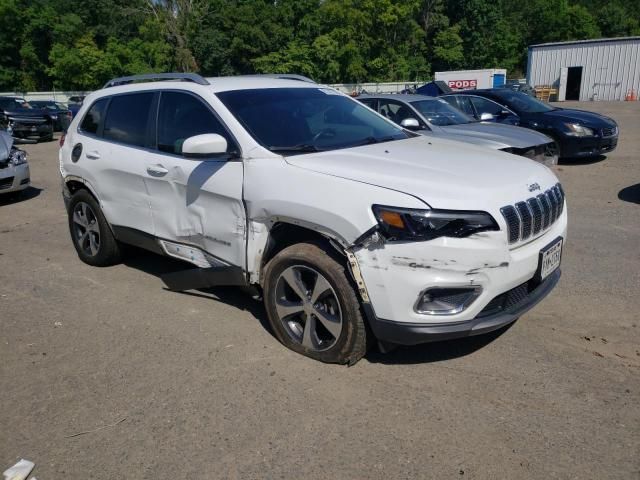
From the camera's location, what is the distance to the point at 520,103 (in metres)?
11.8

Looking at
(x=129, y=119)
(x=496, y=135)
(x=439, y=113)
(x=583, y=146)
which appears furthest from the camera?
(x=583, y=146)

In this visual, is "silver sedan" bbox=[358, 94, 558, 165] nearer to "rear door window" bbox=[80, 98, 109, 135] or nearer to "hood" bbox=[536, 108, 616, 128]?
"hood" bbox=[536, 108, 616, 128]

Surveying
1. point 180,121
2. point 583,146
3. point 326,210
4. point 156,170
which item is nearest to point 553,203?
point 326,210

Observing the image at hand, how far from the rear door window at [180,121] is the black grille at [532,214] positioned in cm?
204

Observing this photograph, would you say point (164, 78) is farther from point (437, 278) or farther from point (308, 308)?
point (437, 278)

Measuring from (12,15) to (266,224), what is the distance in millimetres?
64266

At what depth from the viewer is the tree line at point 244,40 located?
53.2 meters

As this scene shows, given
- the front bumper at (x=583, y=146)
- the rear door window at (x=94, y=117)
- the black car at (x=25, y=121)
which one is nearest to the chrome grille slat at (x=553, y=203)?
the rear door window at (x=94, y=117)

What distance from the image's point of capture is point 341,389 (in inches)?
130

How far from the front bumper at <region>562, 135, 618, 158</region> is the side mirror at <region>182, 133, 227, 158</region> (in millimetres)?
9056

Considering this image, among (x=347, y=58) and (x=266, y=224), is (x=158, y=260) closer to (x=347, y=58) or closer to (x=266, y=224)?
(x=266, y=224)

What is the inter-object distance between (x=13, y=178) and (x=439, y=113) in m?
7.28

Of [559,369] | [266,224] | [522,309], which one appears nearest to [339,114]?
[266,224]

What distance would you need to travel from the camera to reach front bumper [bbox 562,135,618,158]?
1071cm
